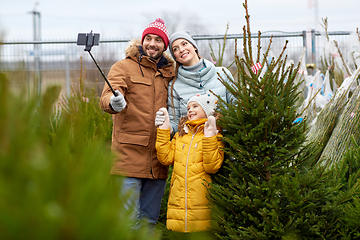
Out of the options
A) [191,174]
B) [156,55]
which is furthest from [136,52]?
[191,174]

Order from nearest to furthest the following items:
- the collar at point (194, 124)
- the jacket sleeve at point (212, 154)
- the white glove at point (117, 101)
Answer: the jacket sleeve at point (212, 154) < the white glove at point (117, 101) < the collar at point (194, 124)

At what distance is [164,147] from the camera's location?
2818mm

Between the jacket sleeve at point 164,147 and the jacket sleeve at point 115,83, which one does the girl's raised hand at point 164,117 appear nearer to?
the jacket sleeve at point 164,147

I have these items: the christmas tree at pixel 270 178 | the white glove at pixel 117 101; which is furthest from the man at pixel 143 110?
the christmas tree at pixel 270 178

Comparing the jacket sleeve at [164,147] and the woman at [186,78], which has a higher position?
the woman at [186,78]

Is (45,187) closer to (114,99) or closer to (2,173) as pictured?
(2,173)

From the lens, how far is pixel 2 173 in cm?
43

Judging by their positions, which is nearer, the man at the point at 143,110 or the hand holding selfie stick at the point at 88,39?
the hand holding selfie stick at the point at 88,39

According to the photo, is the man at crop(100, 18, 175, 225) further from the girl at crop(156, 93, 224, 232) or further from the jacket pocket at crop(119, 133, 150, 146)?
the girl at crop(156, 93, 224, 232)

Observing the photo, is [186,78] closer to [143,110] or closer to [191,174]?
[143,110]

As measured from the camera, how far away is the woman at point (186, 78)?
9.96 ft

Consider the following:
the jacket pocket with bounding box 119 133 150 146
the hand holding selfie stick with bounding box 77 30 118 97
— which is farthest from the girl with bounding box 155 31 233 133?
the hand holding selfie stick with bounding box 77 30 118 97

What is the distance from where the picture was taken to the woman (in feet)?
9.96

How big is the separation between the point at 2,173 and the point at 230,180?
1983mm
